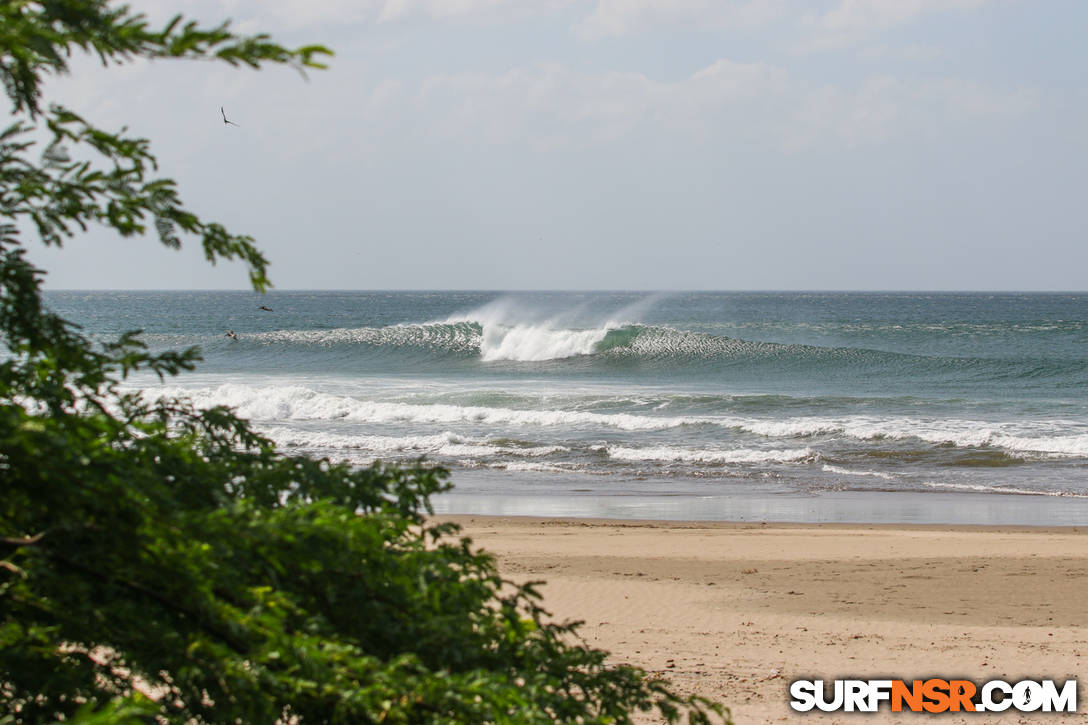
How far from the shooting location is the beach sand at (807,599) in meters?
6.65

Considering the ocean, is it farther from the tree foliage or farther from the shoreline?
the tree foliage

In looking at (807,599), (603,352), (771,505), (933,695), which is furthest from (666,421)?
(603,352)

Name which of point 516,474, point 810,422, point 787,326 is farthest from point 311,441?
point 787,326

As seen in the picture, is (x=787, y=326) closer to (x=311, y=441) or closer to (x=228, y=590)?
(x=311, y=441)

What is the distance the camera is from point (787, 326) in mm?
56719

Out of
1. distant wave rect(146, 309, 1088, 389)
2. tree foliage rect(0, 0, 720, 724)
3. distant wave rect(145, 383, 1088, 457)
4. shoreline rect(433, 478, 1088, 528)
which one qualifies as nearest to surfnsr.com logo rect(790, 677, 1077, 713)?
tree foliage rect(0, 0, 720, 724)

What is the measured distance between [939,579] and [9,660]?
28.3 feet

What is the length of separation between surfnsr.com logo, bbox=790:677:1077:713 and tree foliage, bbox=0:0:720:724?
4.03m

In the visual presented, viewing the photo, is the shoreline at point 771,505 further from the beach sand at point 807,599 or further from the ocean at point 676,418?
the beach sand at point 807,599

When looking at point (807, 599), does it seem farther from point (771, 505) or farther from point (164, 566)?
point (164, 566)

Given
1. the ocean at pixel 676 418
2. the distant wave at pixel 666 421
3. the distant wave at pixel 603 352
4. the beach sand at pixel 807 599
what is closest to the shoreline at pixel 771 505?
the ocean at pixel 676 418

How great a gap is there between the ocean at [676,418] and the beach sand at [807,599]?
4.89ft

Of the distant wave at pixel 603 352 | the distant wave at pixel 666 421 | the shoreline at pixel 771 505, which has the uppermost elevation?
the distant wave at pixel 603 352

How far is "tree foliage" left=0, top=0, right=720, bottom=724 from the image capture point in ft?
6.59
